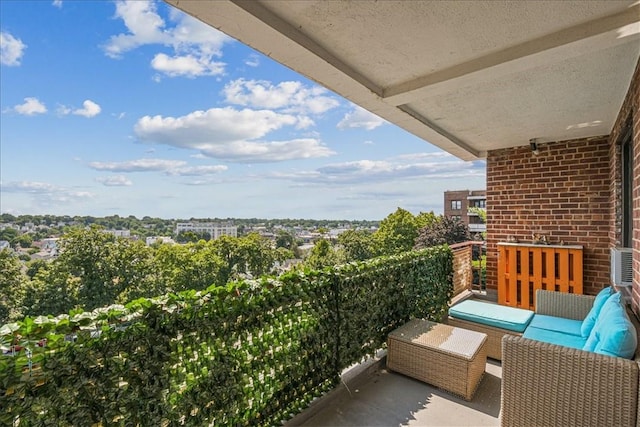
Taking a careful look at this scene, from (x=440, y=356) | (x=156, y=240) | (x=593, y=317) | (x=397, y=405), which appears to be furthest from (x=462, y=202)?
(x=397, y=405)

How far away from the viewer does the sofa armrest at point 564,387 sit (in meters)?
1.84

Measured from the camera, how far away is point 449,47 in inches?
81.4

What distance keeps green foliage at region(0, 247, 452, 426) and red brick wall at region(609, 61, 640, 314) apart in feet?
6.46

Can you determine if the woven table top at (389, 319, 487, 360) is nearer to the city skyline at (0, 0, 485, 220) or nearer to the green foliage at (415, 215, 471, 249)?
the city skyline at (0, 0, 485, 220)

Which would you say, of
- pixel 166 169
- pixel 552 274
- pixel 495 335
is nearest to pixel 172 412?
pixel 495 335

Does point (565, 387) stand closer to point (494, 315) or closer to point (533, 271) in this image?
point (494, 315)

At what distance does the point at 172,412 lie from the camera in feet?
5.93

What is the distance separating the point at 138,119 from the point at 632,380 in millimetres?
55677

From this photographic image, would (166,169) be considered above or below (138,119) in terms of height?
below

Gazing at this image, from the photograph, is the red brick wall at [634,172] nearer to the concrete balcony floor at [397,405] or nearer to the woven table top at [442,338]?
the woven table top at [442,338]

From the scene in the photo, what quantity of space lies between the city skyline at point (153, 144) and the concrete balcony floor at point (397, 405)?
491 inches

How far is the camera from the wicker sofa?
1840 mm

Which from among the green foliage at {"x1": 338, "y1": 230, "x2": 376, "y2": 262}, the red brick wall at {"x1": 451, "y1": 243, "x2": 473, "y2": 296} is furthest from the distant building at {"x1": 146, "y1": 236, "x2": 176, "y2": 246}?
the red brick wall at {"x1": 451, "y1": 243, "x2": 473, "y2": 296}

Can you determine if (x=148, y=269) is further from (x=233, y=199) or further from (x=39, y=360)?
(x=39, y=360)
